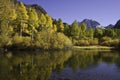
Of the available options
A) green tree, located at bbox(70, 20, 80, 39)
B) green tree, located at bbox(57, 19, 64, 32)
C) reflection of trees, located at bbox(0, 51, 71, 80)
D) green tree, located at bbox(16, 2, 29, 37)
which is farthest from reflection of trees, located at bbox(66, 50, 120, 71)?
green tree, located at bbox(57, 19, 64, 32)

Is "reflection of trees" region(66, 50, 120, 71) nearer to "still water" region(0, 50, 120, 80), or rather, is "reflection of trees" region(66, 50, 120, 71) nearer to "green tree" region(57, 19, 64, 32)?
"still water" region(0, 50, 120, 80)

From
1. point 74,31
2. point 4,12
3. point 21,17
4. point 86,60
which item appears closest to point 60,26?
point 74,31

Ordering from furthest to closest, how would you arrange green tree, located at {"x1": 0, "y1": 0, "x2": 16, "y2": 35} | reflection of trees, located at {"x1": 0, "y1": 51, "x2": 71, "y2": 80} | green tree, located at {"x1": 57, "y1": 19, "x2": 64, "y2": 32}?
1. green tree, located at {"x1": 57, "y1": 19, "x2": 64, "y2": 32}
2. green tree, located at {"x1": 0, "y1": 0, "x2": 16, "y2": 35}
3. reflection of trees, located at {"x1": 0, "y1": 51, "x2": 71, "y2": 80}

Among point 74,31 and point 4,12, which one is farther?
point 74,31

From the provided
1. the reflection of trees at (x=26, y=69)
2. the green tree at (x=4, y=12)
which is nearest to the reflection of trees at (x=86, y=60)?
the reflection of trees at (x=26, y=69)

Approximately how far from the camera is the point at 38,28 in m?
78.7

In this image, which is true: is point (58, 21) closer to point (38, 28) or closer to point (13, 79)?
point (38, 28)

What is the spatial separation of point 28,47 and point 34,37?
5.32 m

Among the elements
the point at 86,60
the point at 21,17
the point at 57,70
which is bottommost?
the point at 57,70

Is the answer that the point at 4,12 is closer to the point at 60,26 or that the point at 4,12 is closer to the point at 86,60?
the point at 86,60

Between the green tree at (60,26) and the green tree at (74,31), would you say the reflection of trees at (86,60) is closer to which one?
the green tree at (74,31)

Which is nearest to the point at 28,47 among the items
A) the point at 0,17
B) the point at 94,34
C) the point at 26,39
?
the point at 26,39

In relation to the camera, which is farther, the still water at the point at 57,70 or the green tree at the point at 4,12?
the green tree at the point at 4,12

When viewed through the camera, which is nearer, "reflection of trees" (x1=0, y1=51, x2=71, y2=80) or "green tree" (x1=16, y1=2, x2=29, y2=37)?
"reflection of trees" (x1=0, y1=51, x2=71, y2=80)
